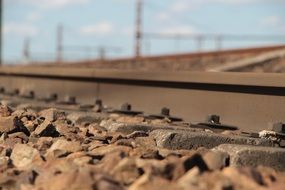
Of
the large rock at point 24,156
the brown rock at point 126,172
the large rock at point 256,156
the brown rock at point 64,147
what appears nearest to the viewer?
the brown rock at point 126,172

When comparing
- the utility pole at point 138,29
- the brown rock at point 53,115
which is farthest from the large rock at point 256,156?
the utility pole at point 138,29

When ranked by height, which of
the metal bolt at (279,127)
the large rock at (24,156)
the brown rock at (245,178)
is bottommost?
the large rock at (24,156)

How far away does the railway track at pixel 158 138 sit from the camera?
355 centimetres

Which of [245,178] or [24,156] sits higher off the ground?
[245,178]

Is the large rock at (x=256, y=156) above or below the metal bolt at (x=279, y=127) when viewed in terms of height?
below

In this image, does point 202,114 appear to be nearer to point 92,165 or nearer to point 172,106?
point 172,106

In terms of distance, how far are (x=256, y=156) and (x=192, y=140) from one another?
2.62 feet

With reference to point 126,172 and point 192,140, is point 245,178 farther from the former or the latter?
point 192,140

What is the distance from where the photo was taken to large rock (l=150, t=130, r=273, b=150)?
16.5ft

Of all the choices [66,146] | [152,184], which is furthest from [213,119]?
[152,184]

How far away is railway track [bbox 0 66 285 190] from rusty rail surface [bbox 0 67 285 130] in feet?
0.04

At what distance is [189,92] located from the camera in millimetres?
7758

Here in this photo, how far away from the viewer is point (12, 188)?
155 inches

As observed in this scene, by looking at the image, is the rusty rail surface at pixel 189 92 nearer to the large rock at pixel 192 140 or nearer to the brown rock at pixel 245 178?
the large rock at pixel 192 140
